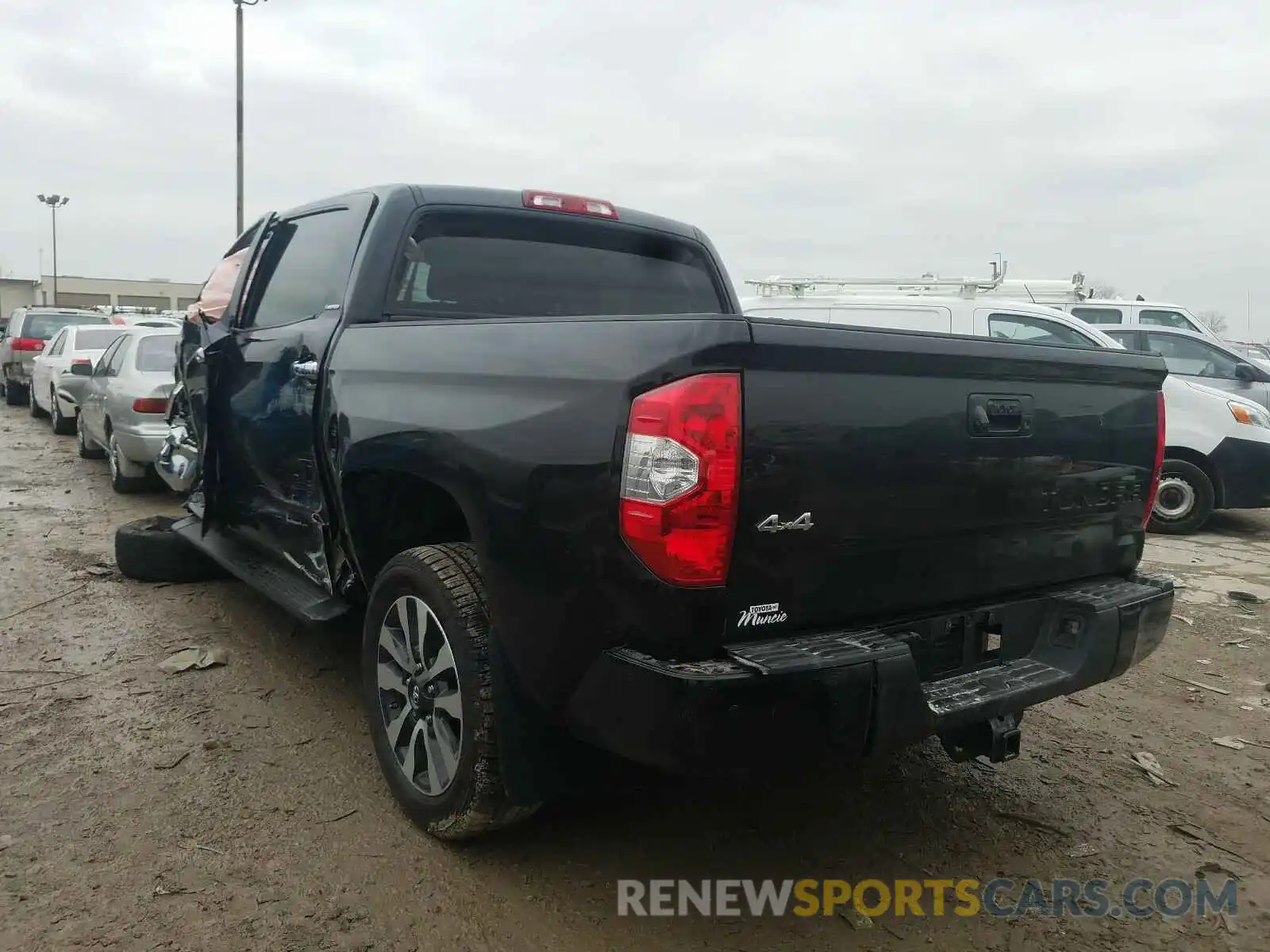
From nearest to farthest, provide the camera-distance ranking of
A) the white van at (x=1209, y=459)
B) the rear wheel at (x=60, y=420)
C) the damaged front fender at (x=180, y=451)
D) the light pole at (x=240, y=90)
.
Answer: the damaged front fender at (x=180, y=451)
the white van at (x=1209, y=459)
the rear wheel at (x=60, y=420)
the light pole at (x=240, y=90)

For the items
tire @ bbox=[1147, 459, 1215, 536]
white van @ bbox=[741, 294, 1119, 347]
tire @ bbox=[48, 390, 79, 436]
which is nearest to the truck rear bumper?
white van @ bbox=[741, 294, 1119, 347]

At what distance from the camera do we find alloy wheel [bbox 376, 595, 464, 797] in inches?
113

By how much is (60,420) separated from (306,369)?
12.3m

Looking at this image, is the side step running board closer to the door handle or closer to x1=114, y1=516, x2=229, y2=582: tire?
x1=114, y1=516, x2=229, y2=582: tire

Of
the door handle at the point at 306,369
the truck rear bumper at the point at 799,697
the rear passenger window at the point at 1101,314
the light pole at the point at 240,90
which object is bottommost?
the truck rear bumper at the point at 799,697

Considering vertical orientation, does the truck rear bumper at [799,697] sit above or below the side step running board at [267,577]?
above

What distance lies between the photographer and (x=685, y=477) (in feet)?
7.18

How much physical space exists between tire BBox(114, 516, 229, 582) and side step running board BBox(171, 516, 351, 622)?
378mm

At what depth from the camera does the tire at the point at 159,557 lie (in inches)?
228

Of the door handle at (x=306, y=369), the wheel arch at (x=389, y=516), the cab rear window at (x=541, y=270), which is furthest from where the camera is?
the cab rear window at (x=541, y=270)

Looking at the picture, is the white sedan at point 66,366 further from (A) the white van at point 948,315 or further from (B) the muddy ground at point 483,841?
(B) the muddy ground at point 483,841

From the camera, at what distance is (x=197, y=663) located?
4.53 m

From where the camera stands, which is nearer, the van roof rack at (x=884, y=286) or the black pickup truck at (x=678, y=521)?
the black pickup truck at (x=678, y=521)

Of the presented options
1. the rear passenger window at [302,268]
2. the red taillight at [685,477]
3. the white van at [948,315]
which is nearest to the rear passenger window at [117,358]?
the rear passenger window at [302,268]
